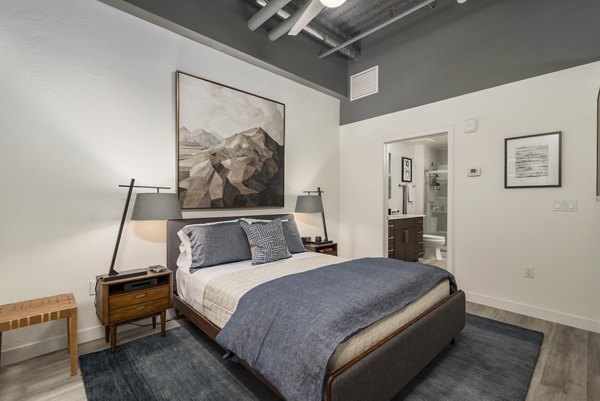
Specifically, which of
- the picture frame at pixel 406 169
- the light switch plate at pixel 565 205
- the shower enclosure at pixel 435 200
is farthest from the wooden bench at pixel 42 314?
the shower enclosure at pixel 435 200

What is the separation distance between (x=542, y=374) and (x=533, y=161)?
6.99ft

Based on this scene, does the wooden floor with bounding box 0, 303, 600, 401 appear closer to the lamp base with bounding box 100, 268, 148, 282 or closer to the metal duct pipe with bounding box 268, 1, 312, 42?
the lamp base with bounding box 100, 268, 148, 282

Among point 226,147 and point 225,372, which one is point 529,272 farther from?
point 226,147

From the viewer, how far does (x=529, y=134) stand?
3.09m

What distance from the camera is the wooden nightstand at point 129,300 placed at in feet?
7.41

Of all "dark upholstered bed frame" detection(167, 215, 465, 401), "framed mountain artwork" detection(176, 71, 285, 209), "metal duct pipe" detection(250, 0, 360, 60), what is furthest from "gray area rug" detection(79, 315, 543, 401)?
"metal duct pipe" detection(250, 0, 360, 60)

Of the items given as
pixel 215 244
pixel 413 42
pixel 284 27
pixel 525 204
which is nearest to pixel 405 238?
pixel 525 204

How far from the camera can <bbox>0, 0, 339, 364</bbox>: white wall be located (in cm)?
222

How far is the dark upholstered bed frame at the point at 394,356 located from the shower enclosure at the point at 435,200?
188 inches

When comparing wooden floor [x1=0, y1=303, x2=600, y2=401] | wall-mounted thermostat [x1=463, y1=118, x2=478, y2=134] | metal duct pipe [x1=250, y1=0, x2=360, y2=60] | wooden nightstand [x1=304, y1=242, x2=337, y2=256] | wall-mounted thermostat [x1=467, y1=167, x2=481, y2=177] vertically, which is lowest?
wooden floor [x1=0, y1=303, x2=600, y2=401]

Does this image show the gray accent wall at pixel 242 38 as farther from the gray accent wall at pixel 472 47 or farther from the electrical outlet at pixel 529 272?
the electrical outlet at pixel 529 272

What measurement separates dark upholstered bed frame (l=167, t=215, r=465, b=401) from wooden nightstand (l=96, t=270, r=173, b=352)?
0.94ft

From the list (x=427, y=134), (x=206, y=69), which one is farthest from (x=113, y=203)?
(x=427, y=134)

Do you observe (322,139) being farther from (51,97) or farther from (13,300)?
(13,300)
